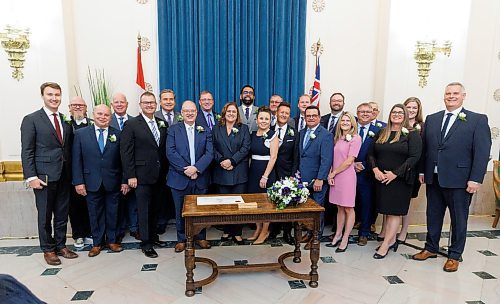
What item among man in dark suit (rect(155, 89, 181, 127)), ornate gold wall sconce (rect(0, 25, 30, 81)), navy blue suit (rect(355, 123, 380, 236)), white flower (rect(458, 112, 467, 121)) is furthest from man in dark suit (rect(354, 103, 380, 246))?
ornate gold wall sconce (rect(0, 25, 30, 81))

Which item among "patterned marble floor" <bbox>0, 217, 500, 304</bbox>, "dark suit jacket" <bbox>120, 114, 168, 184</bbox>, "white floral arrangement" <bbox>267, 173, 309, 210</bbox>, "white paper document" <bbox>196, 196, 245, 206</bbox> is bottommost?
"patterned marble floor" <bbox>0, 217, 500, 304</bbox>

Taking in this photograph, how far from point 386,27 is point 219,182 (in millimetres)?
3259

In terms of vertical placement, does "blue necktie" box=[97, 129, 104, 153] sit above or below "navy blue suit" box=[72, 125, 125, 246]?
above

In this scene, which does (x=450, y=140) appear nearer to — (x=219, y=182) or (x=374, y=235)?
(x=374, y=235)

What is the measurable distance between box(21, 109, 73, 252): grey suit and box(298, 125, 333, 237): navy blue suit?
2436mm

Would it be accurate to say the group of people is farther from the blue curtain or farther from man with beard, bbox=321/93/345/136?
the blue curtain

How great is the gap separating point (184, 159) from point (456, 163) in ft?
8.71

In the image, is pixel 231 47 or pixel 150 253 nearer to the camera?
pixel 150 253

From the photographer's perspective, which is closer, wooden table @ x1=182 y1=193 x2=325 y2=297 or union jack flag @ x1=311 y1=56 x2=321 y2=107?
wooden table @ x1=182 y1=193 x2=325 y2=297

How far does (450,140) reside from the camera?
11.0 feet

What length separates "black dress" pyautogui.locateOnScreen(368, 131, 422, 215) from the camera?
3.50m

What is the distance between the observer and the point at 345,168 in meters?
3.73

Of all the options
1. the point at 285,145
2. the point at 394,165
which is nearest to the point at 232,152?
the point at 285,145

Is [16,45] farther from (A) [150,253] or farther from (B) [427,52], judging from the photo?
(B) [427,52]
